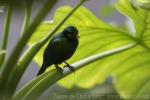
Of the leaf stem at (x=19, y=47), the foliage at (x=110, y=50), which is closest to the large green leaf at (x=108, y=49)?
the foliage at (x=110, y=50)

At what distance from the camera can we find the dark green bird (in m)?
0.68

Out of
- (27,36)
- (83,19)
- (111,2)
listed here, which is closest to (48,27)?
(83,19)

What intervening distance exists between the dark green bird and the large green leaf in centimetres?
8

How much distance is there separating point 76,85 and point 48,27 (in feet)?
0.44

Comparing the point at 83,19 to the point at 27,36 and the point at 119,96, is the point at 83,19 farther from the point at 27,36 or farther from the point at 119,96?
the point at 27,36

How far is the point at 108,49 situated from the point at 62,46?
15cm

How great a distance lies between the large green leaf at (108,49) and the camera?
2.49 ft

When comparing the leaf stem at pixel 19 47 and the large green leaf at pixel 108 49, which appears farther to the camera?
the large green leaf at pixel 108 49

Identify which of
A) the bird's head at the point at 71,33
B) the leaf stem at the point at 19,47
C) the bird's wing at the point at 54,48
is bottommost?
the bird's wing at the point at 54,48

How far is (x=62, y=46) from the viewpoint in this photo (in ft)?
2.27

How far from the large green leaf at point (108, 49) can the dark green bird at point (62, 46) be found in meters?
0.08

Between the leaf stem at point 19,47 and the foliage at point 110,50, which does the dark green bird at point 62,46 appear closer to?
the foliage at point 110,50

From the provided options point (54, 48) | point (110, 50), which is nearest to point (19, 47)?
point (54, 48)

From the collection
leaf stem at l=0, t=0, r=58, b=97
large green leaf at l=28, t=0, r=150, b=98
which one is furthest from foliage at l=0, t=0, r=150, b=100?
leaf stem at l=0, t=0, r=58, b=97
